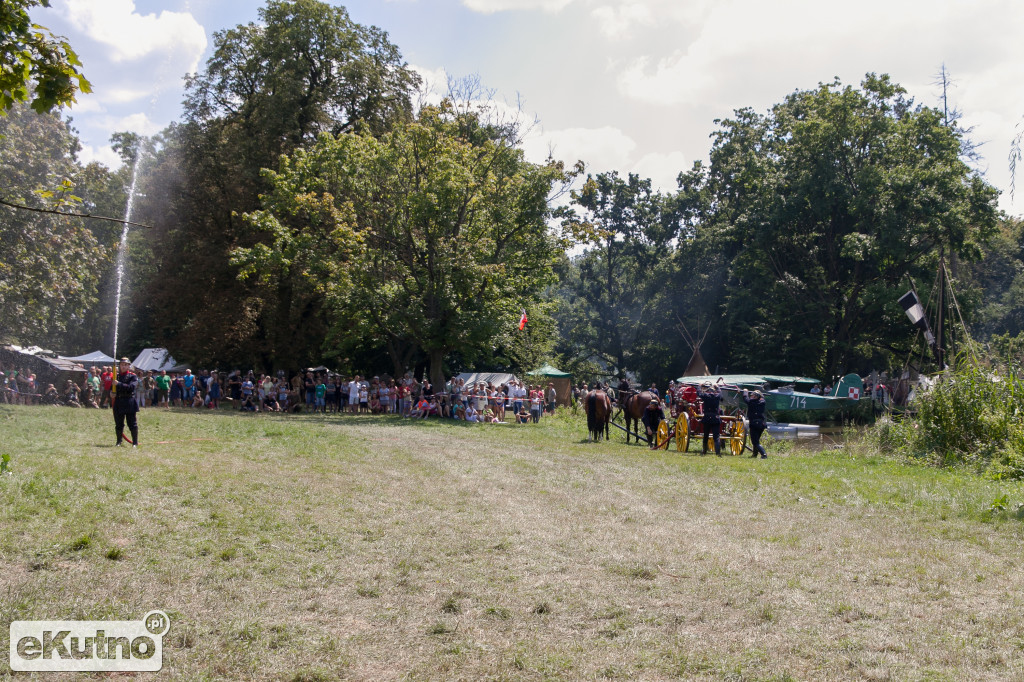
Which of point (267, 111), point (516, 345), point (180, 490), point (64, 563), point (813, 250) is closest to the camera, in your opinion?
point (64, 563)

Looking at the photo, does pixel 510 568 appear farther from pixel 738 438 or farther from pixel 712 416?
pixel 738 438

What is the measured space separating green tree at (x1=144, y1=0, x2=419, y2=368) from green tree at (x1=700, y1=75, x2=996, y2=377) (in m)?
22.3

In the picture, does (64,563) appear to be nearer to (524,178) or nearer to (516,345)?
(524,178)

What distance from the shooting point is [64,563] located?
7391 mm

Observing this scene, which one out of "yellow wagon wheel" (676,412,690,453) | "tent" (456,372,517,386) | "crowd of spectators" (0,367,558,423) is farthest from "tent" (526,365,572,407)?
"yellow wagon wheel" (676,412,690,453)

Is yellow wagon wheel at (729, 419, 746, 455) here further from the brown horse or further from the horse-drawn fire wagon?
the brown horse

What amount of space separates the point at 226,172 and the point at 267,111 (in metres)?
3.49

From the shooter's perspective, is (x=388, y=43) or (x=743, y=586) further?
(x=388, y=43)

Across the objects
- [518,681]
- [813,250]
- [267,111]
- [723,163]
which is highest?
[723,163]

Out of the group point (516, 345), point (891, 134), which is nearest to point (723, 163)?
point (891, 134)

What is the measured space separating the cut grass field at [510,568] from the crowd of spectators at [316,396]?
17.2 m

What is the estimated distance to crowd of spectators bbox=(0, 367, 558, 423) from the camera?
1258 inches

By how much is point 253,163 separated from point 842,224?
32872 mm

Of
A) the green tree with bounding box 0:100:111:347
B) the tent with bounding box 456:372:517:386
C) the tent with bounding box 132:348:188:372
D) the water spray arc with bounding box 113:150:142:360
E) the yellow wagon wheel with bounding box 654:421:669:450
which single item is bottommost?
the yellow wagon wheel with bounding box 654:421:669:450
